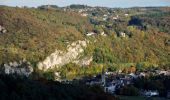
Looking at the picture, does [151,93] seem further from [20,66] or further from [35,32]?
[35,32]

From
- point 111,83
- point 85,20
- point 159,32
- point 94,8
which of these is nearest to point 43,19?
point 85,20

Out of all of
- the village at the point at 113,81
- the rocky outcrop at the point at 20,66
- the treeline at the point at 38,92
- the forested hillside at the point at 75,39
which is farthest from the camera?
the forested hillside at the point at 75,39

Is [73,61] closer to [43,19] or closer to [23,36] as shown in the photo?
[23,36]

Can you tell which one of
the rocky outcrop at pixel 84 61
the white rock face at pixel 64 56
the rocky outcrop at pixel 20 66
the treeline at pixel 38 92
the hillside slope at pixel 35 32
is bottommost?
the rocky outcrop at pixel 84 61

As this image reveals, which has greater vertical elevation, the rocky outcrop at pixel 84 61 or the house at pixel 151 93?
the house at pixel 151 93

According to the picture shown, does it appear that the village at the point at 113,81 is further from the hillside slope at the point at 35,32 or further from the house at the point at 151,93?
the hillside slope at the point at 35,32

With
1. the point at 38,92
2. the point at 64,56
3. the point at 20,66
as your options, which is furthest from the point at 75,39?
the point at 38,92

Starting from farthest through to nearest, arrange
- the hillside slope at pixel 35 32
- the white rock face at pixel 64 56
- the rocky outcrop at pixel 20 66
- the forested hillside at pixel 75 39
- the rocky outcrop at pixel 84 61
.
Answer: the rocky outcrop at pixel 84 61 < the forested hillside at pixel 75 39 < the white rock face at pixel 64 56 < the hillside slope at pixel 35 32 < the rocky outcrop at pixel 20 66

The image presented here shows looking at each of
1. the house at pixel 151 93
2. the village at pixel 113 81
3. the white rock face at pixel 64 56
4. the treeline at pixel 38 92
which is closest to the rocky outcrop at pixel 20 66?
the white rock face at pixel 64 56

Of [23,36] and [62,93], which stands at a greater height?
[62,93]
